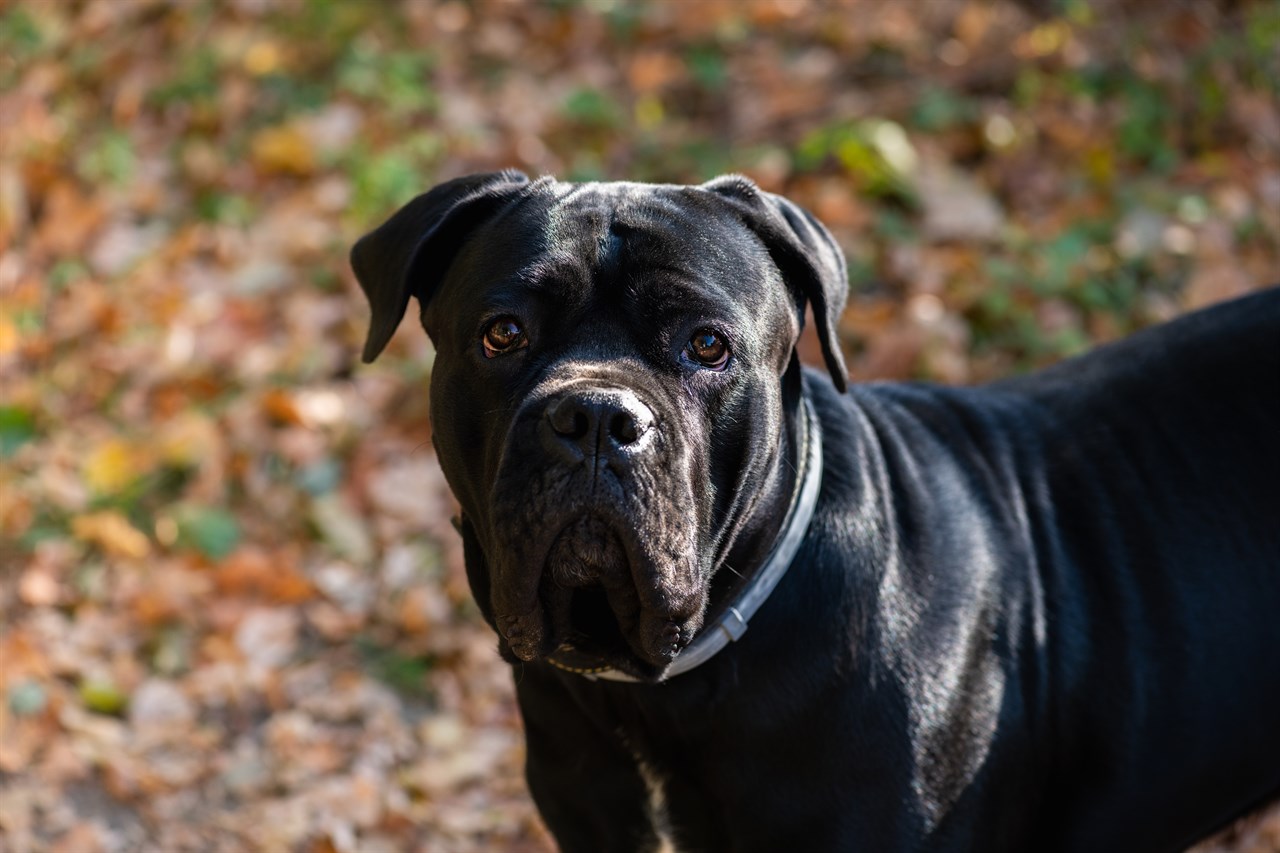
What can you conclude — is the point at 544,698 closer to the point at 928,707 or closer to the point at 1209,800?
the point at 928,707

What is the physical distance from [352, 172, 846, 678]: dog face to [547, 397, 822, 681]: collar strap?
0.08 meters

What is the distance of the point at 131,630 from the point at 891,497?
258 cm

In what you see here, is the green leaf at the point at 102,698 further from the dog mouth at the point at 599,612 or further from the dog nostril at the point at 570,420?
the dog nostril at the point at 570,420

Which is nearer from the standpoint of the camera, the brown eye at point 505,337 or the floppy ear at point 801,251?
the brown eye at point 505,337

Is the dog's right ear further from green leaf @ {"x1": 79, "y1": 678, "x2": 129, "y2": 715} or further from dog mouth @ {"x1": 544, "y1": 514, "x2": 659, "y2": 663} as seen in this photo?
green leaf @ {"x1": 79, "y1": 678, "x2": 129, "y2": 715}

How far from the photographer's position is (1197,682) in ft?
9.05

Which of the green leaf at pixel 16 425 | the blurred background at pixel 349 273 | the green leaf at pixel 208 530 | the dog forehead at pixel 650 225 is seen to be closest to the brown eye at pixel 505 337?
the dog forehead at pixel 650 225

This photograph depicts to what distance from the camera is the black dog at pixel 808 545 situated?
2.38 metres

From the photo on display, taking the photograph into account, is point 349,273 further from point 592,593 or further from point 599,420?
point 599,420

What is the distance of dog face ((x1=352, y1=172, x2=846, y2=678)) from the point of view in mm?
2271

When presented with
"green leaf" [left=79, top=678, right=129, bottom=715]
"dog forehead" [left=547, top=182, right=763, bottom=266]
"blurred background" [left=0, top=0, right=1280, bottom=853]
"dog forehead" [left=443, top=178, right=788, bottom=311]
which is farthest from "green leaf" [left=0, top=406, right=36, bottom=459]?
"dog forehead" [left=547, top=182, right=763, bottom=266]

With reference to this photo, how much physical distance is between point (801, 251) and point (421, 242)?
2.30 feet

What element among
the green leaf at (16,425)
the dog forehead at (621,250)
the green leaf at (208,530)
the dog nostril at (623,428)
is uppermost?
the dog forehead at (621,250)

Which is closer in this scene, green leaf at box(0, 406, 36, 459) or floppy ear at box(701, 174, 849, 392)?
floppy ear at box(701, 174, 849, 392)
